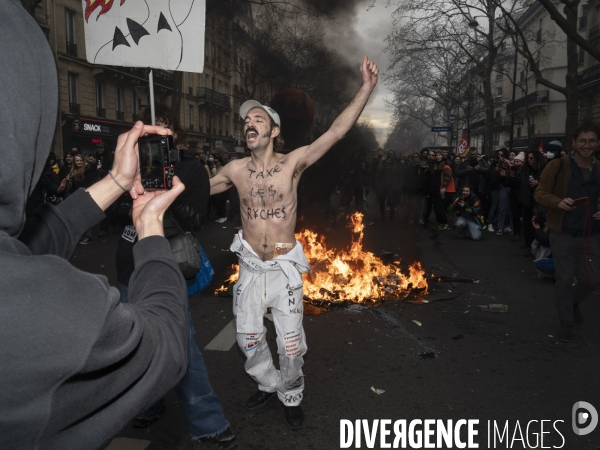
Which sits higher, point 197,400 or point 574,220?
point 574,220

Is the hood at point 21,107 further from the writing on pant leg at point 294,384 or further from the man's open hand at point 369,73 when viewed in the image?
the man's open hand at point 369,73

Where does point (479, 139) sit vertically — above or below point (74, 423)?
above

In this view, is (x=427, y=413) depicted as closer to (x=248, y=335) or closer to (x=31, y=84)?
(x=248, y=335)

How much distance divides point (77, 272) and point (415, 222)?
1270 cm

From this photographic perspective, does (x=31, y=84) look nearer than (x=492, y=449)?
Yes

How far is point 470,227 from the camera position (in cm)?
1047

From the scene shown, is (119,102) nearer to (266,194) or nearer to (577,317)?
(266,194)

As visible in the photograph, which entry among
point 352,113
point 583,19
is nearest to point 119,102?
point 352,113

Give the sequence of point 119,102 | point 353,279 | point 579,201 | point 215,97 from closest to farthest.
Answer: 1. point 579,201
2. point 353,279
3. point 119,102
4. point 215,97

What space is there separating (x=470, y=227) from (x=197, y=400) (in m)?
9.10

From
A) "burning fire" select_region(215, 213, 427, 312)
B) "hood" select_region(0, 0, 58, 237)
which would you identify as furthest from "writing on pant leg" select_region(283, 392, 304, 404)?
"hood" select_region(0, 0, 58, 237)

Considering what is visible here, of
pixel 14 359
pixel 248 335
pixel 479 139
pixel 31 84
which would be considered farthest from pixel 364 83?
pixel 479 139

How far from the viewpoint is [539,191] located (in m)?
4.70

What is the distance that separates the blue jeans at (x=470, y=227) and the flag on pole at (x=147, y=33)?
861 cm
